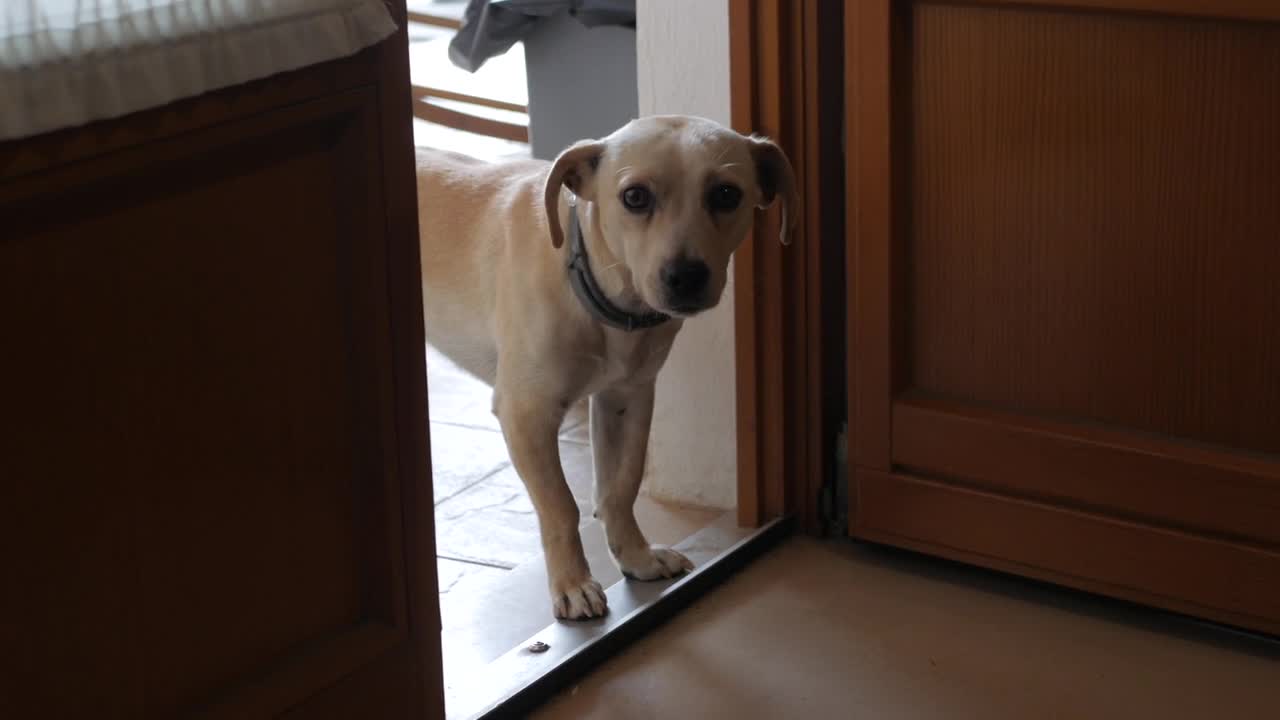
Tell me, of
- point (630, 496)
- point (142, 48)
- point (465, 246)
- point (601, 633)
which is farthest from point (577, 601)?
point (142, 48)

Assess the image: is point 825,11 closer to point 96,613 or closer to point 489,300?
point 489,300

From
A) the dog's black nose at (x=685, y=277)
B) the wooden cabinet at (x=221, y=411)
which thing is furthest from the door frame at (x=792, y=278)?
the wooden cabinet at (x=221, y=411)

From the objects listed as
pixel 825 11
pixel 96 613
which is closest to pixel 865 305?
pixel 825 11

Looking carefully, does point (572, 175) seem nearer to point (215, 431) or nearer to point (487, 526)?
point (215, 431)

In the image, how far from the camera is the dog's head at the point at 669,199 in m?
1.91

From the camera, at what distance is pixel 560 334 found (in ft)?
6.91

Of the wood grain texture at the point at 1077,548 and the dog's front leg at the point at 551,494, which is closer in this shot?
the wood grain texture at the point at 1077,548

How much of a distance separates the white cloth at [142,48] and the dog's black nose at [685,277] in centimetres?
56

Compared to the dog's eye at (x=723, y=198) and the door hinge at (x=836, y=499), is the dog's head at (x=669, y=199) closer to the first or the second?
the dog's eye at (x=723, y=198)

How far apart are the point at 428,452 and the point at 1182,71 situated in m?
1.11

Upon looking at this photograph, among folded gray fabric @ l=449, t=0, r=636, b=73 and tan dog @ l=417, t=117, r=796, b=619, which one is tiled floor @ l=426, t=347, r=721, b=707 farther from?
folded gray fabric @ l=449, t=0, r=636, b=73

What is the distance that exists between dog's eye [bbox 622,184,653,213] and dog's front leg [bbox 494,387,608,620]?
1.19 feet

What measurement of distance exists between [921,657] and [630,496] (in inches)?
20.8

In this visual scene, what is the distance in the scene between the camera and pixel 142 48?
1273 millimetres
